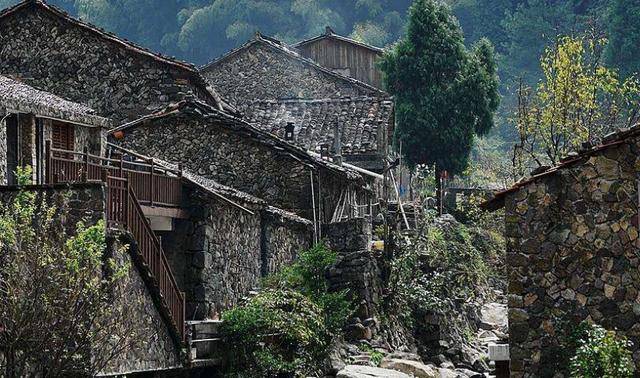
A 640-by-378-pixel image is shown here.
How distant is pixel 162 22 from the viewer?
11294cm

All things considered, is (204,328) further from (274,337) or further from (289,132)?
(289,132)

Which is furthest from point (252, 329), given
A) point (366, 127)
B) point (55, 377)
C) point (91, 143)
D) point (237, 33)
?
point (237, 33)

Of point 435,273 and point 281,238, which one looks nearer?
point 281,238

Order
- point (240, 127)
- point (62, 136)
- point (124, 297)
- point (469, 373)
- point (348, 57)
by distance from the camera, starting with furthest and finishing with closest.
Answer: point (348, 57)
point (240, 127)
point (469, 373)
point (62, 136)
point (124, 297)

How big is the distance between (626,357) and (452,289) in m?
19.0

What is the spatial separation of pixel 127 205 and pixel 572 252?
8.63 meters

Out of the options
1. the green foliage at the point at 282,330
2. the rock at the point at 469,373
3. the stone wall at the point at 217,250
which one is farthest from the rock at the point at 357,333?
the stone wall at the point at 217,250

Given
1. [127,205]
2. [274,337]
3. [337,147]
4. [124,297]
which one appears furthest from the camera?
[337,147]

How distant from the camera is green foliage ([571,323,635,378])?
80.6 feet

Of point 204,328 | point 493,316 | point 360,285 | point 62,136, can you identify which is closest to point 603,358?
point 204,328

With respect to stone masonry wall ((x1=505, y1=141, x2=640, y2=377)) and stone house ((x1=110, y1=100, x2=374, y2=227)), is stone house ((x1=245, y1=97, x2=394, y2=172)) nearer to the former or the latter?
stone house ((x1=110, y1=100, x2=374, y2=227))

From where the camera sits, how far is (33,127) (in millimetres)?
31250

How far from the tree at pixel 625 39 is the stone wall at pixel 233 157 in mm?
41253

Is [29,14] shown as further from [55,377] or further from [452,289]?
[55,377]
